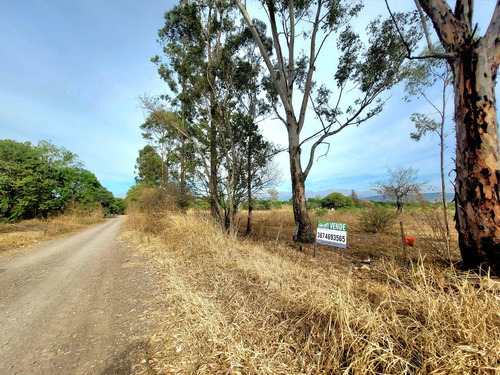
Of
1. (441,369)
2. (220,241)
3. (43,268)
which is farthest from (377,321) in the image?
(43,268)

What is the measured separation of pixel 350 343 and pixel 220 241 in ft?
12.0

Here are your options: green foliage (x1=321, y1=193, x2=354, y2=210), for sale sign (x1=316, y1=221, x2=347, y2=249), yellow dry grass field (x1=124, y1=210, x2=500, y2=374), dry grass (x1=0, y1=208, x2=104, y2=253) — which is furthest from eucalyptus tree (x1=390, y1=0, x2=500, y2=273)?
green foliage (x1=321, y1=193, x2=354, y2=210)

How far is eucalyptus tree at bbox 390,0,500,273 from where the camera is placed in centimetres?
258

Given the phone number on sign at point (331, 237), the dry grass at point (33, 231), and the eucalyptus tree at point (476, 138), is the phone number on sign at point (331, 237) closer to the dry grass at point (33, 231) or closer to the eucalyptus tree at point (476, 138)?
the eucalyptus tree at point (476, 138)

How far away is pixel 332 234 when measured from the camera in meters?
4.33

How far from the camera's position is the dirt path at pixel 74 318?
1670mm

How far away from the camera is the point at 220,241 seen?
4.80 metres

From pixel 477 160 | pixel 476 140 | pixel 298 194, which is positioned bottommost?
pixel 298 194

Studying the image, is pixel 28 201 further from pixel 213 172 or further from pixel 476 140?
pixel 476 140

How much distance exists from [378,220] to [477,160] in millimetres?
6784

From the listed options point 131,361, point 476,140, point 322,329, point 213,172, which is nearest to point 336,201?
point 213,172

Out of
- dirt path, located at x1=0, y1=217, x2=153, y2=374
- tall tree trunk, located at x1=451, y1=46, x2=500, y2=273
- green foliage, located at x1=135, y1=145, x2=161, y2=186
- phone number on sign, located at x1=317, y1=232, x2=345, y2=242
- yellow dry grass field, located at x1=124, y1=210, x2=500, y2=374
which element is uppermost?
green foliage, located at x1=135, y1=145, x2=161, y2=186

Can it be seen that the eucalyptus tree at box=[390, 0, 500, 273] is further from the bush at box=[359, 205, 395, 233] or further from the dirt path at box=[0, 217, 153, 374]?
the bush at box=[359, 205, 395, 233]

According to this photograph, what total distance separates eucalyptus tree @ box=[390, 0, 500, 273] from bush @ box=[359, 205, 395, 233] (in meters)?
6.28
